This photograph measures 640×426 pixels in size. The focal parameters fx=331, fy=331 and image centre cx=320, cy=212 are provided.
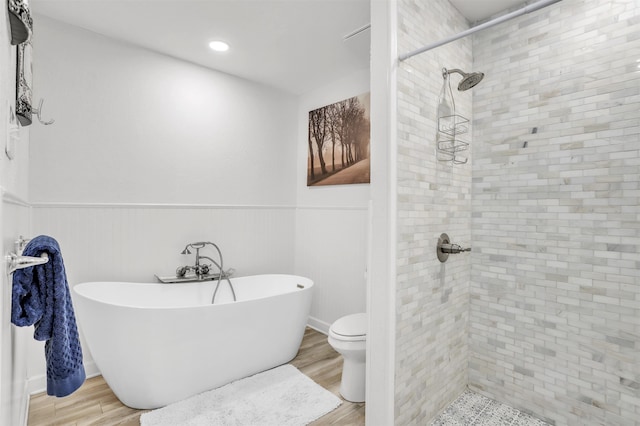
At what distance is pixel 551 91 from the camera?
1881mm

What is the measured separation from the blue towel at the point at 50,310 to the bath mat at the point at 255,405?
3.39 feet

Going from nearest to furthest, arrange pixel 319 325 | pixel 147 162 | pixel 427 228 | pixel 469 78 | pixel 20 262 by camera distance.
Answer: pixel 20 262 → pixel 469 78 → pixel 427 228 → pixel 147 162 → pixel 319 325

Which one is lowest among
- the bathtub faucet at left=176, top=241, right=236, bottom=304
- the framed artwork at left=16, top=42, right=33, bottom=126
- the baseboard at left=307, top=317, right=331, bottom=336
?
the baseboard at left=307, top=317, right=331, bottom=336

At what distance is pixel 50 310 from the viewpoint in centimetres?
107

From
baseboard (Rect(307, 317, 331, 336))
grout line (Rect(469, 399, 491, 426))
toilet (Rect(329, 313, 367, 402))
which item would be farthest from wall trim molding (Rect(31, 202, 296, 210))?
grout line (Rect(469, 399, 491, 426))

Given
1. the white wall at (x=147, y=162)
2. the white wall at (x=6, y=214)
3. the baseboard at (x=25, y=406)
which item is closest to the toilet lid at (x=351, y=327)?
the white wall at (x=147, y=162)

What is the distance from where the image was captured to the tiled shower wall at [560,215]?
5.43ft

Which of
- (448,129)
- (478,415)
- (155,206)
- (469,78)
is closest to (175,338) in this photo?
(155,206)

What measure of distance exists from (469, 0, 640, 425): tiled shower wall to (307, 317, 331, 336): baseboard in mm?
1465

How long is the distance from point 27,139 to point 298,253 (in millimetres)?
2458

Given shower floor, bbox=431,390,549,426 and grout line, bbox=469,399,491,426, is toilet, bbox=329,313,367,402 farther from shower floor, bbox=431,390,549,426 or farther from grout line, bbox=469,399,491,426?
grout line, bbox=469,399,491,426

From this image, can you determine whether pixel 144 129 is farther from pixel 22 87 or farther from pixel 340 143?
pixel 340 143

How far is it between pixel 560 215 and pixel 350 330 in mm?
1410

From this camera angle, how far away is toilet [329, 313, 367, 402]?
2.10 meters
